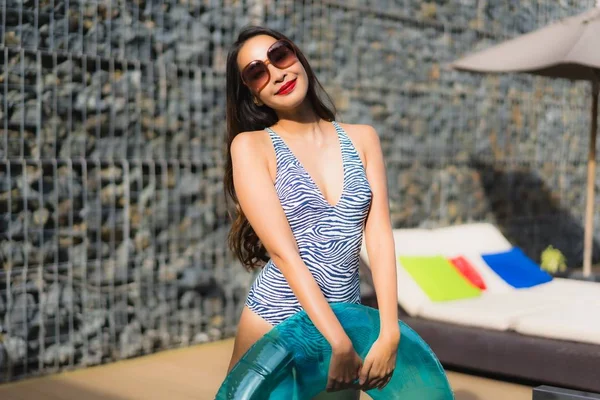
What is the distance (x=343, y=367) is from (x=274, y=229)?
1.13 ft

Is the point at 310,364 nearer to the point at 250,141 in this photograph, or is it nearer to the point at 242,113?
the point at 250,141

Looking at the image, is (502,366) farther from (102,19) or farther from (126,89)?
(102,19)

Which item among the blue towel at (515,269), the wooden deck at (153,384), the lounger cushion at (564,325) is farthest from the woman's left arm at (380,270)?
the blue towel at (515,269)

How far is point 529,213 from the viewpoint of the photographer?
8578mm

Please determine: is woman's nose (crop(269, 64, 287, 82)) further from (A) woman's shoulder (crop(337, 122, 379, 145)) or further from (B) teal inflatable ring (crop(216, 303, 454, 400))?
(B) teal inflatable ring (crop(216, 303, 454, 400))

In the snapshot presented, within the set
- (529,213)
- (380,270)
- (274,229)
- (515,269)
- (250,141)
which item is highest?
(250,141)

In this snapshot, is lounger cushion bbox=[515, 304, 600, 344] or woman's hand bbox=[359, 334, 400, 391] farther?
lounger cushion bbox=[515, 304, 600, 344]

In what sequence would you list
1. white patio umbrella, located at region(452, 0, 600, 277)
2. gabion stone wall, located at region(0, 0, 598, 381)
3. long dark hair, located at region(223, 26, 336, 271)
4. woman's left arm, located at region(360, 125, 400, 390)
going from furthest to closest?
white patio umbrella, located at region(452, 0, 600, 277)
gabion stone wall, located at region(0, 0, 598, 381)
long dark hair, located at region(223, 26, 336, 271)
woman's left arm, located at region(360, 125, 400, 390)

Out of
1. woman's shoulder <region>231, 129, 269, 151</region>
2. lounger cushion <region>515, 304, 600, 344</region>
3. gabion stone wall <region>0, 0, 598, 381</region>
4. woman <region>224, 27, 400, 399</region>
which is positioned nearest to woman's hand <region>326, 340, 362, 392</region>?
woman <region>224, 27, 400, 399</region>

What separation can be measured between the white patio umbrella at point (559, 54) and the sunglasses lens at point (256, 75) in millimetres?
4153

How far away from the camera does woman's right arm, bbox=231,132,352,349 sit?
66.6 inches

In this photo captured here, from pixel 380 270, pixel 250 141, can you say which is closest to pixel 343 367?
pixel 380 270

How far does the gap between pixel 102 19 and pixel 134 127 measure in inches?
26.7

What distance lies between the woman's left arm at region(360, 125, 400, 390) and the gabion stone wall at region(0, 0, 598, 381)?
9.69ft
